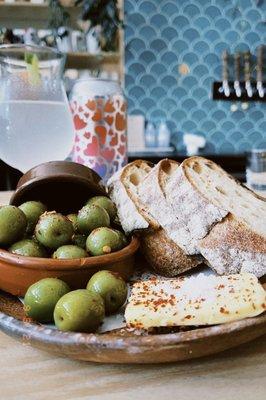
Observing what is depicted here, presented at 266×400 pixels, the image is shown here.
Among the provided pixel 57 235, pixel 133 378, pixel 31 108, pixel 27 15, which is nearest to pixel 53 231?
pixel 57 235

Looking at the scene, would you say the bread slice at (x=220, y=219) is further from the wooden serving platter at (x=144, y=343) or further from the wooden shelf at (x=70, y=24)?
the wooden shelf at (x=70, y=24)

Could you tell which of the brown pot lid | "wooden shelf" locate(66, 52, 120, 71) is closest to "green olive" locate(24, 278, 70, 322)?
the brown pot lid

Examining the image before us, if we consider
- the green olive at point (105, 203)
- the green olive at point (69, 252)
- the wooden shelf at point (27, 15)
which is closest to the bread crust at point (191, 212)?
the green olive at point (105, 203)

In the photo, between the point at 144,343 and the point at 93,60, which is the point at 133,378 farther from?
the point at 93,60

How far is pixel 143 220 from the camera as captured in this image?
97 centimetres

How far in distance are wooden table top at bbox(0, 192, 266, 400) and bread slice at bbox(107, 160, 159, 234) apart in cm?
39

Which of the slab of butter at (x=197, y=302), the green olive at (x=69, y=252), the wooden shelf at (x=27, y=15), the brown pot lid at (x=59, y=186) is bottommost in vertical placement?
the slab of butter at (x=197, y=302)

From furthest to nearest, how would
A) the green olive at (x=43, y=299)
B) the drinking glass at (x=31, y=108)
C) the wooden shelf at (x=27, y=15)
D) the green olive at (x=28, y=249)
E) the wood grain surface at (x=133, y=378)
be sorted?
the wooden shelf at (x=27, y=15)
the drinking glass at (x=31, y=108)
the green olive at (x=28, y=249)
the green olive at (x=43, y=299)
the wood grain surface at (x=133, y=378)

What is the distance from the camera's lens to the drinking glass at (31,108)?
1.38 metres

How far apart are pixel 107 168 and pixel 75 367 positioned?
1.11 m

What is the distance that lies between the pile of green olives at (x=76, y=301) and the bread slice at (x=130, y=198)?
0.25 metres

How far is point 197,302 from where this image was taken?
658 mm

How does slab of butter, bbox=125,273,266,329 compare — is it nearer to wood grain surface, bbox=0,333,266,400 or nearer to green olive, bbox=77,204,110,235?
wood grain surface, bbox=0,333,266,400

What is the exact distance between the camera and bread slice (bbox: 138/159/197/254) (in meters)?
0.98
